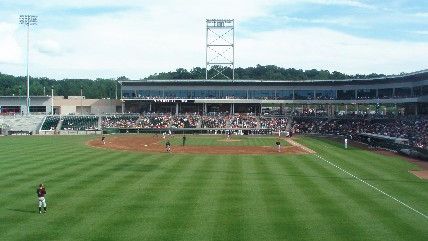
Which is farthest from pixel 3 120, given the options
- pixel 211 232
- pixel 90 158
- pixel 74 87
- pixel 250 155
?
pixel 211 232

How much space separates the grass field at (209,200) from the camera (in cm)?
2034

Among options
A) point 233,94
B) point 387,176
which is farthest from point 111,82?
point 387,176

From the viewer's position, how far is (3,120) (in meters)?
95.6

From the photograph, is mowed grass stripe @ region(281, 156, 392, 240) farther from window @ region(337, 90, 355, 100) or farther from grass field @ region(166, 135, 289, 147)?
window @ region(337, 90, 355, 100)

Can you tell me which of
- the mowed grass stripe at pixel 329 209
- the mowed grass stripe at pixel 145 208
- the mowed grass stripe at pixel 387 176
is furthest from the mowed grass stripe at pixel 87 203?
the mowed grass stripe at pixel 387 176

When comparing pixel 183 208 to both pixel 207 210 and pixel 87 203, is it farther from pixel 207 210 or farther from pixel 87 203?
pixel 87 203

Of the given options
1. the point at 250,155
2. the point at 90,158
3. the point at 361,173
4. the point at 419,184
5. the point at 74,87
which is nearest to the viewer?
the point at 419,184

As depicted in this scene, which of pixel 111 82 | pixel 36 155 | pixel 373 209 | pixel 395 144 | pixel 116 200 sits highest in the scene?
pixel 111 82

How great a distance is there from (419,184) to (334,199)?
8.85 meters

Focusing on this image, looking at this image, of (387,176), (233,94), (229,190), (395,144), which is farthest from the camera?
(233,94)

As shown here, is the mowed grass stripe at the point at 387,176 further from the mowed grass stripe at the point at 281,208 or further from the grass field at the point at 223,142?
the grass field at the point at 223,142

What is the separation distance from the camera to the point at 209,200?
1043 inches

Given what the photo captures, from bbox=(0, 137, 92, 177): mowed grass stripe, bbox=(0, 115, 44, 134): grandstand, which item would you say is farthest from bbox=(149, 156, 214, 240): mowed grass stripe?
bbox=(0, 115, 44, 134): grandstand

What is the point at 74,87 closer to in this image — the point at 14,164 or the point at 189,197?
the point at 14,164
